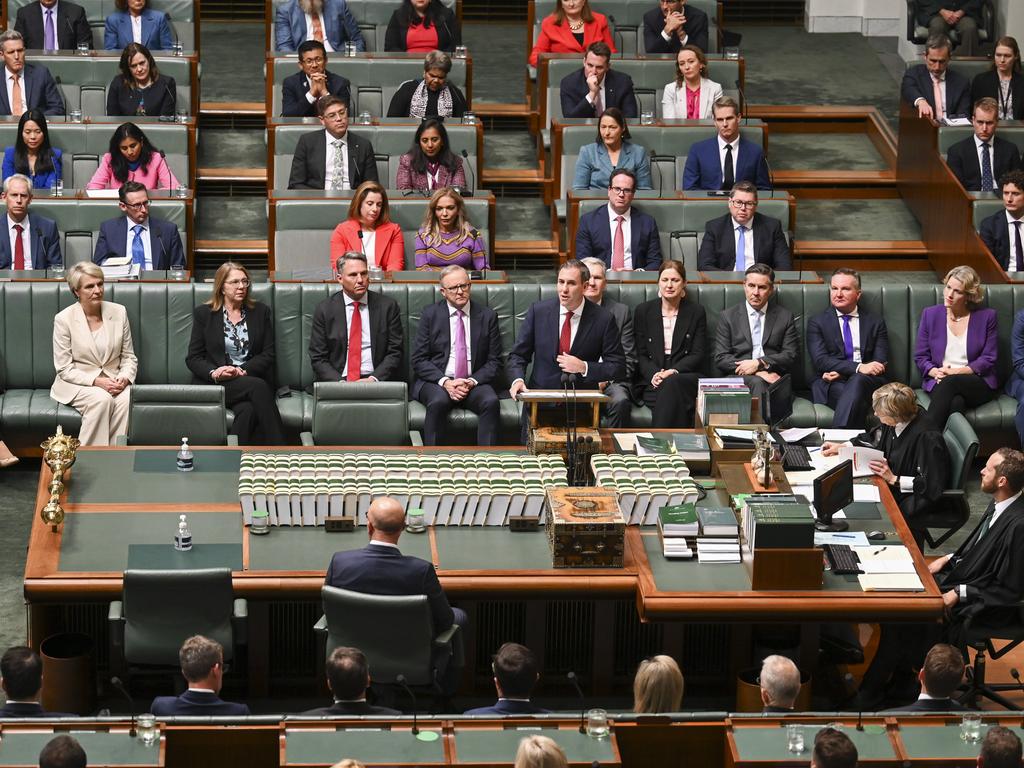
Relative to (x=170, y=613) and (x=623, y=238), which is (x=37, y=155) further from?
(x=170, y=613)

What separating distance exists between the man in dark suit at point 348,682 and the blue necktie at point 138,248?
4.76 m

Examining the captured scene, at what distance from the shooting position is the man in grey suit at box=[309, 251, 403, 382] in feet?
31.7

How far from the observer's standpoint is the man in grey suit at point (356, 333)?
966cm

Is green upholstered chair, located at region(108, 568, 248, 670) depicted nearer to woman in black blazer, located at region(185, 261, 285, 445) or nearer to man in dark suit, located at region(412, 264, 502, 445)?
woman in black blazer, located at region(185, 261, 285, 445)

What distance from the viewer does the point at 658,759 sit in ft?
19.7

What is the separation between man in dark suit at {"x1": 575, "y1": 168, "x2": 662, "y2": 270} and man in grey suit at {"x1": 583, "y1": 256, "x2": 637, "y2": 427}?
613 millimetres

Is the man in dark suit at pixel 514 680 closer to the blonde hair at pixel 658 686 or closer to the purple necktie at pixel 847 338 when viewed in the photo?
the blonde hair at pixel 658 686

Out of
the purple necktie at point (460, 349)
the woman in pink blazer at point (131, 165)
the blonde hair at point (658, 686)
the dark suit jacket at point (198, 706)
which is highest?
the woman in pink blazer at point (131, 165)

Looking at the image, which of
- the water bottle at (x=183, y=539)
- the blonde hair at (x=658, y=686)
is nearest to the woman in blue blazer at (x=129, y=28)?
the water bottle at (x=183, y=539)

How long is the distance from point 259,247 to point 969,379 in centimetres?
435

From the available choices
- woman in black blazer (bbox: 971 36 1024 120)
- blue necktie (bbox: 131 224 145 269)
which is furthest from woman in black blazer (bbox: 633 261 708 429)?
woman in black blazer (bbox: 971 36 1024 120)

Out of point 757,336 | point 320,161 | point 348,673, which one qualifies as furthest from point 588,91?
point 348,673

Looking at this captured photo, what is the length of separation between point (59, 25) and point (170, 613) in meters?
6.71

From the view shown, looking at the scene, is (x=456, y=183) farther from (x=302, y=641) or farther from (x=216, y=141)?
(x=302, y=641)
